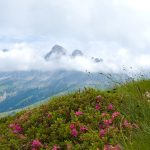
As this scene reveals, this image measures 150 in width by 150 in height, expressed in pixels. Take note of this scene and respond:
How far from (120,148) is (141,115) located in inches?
59.4

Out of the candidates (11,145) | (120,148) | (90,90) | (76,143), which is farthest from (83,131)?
(120,148)

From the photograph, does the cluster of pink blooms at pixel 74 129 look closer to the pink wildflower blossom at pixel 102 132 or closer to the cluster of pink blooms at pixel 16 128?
the pink wildflower blossom at pixel 102 132

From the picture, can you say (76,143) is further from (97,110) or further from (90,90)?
(90,90)

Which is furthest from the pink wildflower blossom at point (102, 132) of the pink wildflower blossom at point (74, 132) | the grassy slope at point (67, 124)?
the pink wildflower blossom at point (74, 132)

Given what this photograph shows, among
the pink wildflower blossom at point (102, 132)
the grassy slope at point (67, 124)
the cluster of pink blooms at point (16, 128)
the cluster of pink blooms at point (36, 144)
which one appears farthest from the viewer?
the cluster of pink blooms at point (16, 128)

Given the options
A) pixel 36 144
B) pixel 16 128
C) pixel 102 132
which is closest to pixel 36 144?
pixel 36 144

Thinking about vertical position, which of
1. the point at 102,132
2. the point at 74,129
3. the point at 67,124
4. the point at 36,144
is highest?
the point at 67,124

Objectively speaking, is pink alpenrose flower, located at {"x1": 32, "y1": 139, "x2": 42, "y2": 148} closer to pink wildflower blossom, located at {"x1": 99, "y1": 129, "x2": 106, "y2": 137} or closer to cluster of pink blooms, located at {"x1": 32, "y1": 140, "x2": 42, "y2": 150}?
cluster of pink blooms, located at {"x1": 32, "y1": 140, "x2": 42, "y2": 150}

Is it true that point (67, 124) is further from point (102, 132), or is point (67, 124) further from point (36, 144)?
point (102, 132)

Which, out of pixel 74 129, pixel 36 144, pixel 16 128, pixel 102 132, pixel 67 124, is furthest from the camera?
pixel 16 128

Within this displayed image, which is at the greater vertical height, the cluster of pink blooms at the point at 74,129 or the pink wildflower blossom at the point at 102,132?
the cluster of pink blooms at the point at 74,129

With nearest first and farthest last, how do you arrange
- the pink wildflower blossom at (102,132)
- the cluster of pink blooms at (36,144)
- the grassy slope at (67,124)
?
the grassy slope at (67,124) < the pink wildflower blossom at (102,132) < the cluster of pink blooms at (36,144)

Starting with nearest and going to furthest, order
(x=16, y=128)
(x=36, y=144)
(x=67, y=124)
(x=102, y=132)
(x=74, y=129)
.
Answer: (x=102, y=132) < (x=36, y=144) < (x=74, y=129) < (x=67, y=124) < (x=16, y=128)

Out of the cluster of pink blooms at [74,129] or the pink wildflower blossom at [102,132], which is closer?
the pink wildflower blossom at [102,132]
